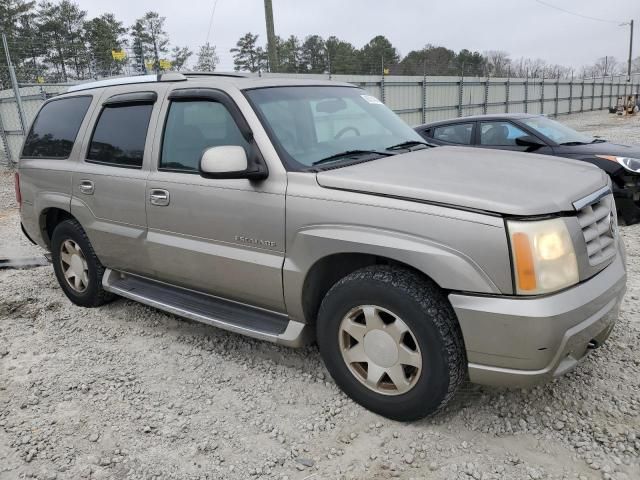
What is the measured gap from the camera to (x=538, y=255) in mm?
2230

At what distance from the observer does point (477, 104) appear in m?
24.4

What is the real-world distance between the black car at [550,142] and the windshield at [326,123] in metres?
3.21

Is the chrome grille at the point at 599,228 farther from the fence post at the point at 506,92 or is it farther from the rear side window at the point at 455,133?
the fence post at the point at 506,92

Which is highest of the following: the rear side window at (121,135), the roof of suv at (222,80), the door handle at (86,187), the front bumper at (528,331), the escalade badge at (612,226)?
the roof of suv at (222,80)

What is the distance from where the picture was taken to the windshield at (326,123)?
3.10m

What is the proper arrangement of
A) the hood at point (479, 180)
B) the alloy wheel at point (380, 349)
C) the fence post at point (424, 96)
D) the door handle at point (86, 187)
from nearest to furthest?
1. the hood at point (479, 180)
2. the alloy wheel at point (380, 349)
3. the door handle at point (86, 187)
4. the fence post at point (424, 96)

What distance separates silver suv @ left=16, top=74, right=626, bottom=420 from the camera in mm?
2303

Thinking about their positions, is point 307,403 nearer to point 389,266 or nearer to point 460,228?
point 389,266

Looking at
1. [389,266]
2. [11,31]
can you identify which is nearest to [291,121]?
[389,266]

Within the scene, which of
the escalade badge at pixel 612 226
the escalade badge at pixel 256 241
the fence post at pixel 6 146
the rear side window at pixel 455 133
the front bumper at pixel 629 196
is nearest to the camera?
the escalade badge at pixel 612 226

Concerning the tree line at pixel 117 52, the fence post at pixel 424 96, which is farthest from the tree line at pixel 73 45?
the fence post at pixel 424 96

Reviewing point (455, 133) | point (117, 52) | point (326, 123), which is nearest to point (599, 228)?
point (326, 123)

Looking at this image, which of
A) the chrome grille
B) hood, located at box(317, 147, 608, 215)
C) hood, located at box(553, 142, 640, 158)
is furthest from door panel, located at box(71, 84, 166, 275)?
hood, located at box(553, 142, 640, 158)

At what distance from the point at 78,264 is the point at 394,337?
3.13 meters
